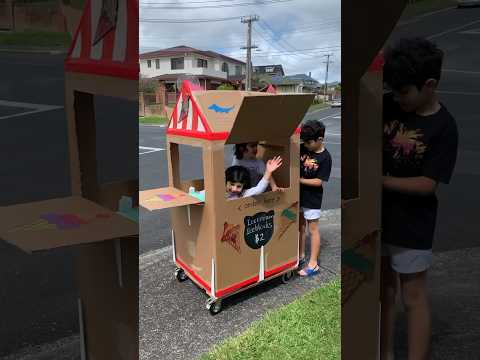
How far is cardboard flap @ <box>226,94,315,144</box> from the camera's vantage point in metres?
2.21

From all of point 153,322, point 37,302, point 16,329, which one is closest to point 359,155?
point 37,302

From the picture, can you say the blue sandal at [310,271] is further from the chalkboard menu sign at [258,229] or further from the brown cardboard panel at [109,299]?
the brown cardboard panel at [109,299]

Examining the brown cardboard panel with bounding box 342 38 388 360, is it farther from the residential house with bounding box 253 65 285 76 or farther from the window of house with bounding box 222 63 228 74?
the window of house with bounding box 222 63 228 74

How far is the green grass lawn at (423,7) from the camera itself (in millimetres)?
955

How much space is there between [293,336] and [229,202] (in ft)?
2.70

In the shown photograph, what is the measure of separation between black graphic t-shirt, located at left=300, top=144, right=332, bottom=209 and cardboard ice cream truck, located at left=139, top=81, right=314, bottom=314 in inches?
7.6

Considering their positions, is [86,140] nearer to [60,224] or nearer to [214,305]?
[60,224]

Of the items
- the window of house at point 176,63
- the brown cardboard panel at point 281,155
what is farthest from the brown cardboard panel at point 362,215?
the window of house at point 176,63

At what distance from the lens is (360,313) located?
3.84 feet

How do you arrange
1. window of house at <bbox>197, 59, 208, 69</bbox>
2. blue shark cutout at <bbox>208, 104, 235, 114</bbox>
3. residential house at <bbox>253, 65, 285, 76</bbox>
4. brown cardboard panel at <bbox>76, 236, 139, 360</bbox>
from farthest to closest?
1. window of house at <bbox>197, 59, 208, 69</bbox>
2. residential house at <bbox>253, 65, 285, 76</bbox>
3. blue shark cutout at <bbox>208, 104, 235, 114</bbox>
4. brown cardboard panel at <bbox>76, 236, 139, 360</bbox>

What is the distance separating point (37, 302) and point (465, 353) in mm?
1218

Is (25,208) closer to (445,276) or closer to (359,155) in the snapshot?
(359,155)

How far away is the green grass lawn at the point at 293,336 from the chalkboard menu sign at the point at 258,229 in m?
0.43

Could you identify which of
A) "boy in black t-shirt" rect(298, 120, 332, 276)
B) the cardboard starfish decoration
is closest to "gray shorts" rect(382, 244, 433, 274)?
the cardboard starfish decoration
